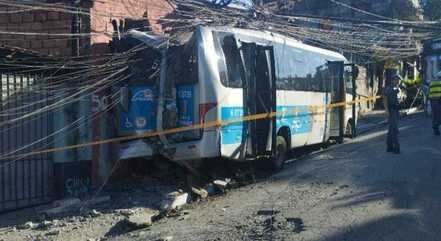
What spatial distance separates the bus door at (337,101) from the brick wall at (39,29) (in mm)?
8266

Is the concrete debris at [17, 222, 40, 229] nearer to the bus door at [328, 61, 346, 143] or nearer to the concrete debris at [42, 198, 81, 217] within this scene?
the concrete debris at [42, 198, 81, 217]

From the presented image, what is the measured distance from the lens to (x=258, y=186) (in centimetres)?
1112

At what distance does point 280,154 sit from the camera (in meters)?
13.3

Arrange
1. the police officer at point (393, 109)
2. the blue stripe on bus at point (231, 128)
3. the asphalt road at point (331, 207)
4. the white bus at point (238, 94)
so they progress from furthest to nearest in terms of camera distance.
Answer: the police officer at point (393, 109), the blue stripe on bus at point (231, 128), the white bus at point (238, 94), the asphalt road at point (331, 207)

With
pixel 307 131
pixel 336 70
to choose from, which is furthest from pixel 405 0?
pixel 307 131

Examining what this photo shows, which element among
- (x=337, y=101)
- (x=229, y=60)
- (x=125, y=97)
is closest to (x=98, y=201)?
(x=125, y=97)

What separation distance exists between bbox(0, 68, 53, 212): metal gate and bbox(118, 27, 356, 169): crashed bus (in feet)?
7.36

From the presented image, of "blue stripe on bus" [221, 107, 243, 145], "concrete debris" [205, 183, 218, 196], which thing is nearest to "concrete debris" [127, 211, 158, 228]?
"concrete debris" [205, 183, 218, 196]

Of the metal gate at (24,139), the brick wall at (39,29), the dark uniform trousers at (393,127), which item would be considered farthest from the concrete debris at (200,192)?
the dark uniform trousers at (393,127)

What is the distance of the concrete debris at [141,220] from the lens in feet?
28.3

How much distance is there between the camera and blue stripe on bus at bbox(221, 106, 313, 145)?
10.7 m

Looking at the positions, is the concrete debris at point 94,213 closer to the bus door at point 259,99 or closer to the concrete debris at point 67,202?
→ the concrete debris at point 67,202

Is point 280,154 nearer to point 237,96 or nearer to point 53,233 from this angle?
point 237,96

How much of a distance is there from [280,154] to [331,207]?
4578 millimetres
